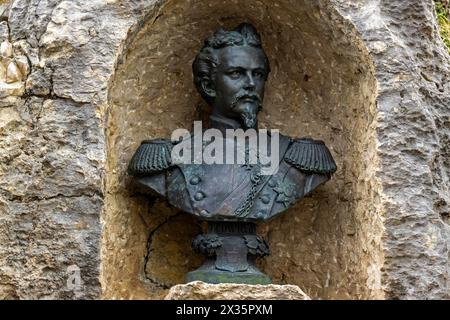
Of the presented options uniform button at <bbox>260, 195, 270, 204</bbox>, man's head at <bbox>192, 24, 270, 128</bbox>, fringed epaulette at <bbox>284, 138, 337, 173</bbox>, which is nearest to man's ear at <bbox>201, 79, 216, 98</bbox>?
man's head at <bbox>192, 24, 270, 128</bbox>

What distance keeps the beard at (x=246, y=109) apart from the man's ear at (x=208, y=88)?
0.13 metres

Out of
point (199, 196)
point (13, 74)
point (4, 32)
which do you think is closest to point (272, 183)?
point (199, 196)

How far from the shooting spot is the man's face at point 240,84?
4371 millimetres

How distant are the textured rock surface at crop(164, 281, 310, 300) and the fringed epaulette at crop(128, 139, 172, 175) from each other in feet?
1.96

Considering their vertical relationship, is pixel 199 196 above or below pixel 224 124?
below

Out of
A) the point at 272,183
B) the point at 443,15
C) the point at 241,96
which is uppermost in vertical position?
the point at 443,15

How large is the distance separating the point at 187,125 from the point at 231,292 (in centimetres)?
103

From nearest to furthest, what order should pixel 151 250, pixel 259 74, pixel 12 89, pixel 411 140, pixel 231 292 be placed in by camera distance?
pixel 231 292 < pixel 411 140 < pixel 12 89 < pixel 259 74 < pixel 151 250

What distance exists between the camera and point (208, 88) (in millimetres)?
4488

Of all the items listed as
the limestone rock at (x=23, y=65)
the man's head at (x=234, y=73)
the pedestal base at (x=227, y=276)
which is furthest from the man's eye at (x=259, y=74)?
the limestone rock at (x=23, y=65)

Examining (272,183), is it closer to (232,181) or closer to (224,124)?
(232,181)

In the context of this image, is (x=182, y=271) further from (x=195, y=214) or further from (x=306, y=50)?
(x=306, y=50)

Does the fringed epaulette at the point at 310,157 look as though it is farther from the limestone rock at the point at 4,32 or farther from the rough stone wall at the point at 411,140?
the limestone rock at the point at 4,32

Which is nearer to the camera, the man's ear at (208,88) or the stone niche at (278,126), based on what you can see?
the stone niche at (278,126)
